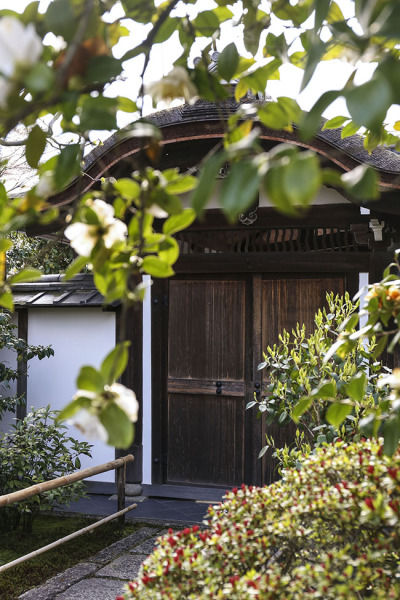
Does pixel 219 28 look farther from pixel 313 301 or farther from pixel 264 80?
pixel 313 301

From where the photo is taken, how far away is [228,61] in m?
1.26

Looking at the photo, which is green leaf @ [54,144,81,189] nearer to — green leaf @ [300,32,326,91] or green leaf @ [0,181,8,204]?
green leaf @ [0,181,8,204]

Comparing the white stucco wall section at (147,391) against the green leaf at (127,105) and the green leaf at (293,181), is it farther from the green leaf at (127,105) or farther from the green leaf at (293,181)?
the green leaf at (293,181)

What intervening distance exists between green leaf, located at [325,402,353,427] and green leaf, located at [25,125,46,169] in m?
0.90

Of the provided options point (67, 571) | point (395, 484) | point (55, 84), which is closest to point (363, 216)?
point (67, 571)

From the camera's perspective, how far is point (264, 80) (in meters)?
1.37

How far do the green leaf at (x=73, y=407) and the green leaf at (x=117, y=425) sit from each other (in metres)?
0.03

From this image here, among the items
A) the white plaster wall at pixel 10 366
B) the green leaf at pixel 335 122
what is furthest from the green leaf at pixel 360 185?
the white plaster wall at pixel 10 366

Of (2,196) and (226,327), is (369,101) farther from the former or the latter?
(226,327)

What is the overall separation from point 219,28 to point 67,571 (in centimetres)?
401

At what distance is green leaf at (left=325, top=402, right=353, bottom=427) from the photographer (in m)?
1.58

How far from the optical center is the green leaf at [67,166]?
100cm

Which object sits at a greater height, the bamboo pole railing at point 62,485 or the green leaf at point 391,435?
the green leaf at point 391,435

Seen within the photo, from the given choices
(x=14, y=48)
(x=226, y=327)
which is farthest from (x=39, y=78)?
(x=226, y=327)
